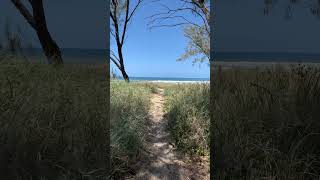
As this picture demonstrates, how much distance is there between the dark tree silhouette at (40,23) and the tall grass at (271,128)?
146cm

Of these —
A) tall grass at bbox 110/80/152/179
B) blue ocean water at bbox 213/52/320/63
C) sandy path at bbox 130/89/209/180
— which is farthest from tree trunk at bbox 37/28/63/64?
sandy path at bbox 130/89/209/180

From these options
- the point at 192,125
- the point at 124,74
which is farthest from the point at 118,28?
the point at 192,125

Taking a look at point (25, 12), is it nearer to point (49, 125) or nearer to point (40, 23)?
point (40, 23)

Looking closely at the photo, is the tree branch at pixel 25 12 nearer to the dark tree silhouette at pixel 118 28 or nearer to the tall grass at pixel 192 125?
the tall grass at pixel 192 125

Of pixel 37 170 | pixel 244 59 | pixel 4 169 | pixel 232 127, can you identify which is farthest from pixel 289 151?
pixel 4 169

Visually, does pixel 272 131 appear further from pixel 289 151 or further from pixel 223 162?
pixel 223 162

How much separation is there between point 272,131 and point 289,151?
0.19m

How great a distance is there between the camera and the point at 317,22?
296 centimetres

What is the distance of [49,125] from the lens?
2.66 meters

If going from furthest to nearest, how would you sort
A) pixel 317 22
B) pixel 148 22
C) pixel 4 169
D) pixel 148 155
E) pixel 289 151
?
pixel 148 22 → pixel 148 155 → pixel 317 22 → pixel 289 151 → pixel 4 169

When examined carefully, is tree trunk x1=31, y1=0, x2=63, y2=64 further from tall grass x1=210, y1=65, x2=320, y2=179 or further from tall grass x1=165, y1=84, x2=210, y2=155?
tall grass x1=165, y1=84, x2=210, y2=155

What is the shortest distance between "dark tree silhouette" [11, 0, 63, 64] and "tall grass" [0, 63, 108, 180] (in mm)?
145

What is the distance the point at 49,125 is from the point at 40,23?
80 centimetres

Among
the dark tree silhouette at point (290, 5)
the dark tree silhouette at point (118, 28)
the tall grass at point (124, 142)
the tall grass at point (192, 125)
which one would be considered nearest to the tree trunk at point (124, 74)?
the dark tree silhouette at point (118, 28)
